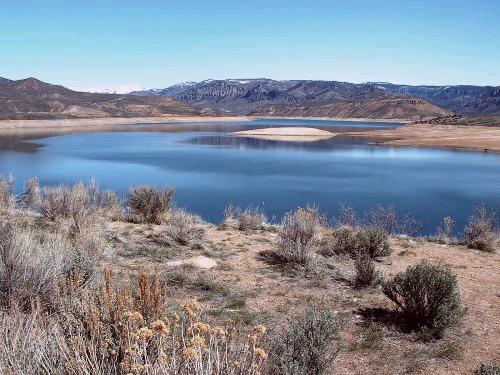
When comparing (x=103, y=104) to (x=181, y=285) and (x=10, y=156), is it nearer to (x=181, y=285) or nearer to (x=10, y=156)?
(x=10, y=156)

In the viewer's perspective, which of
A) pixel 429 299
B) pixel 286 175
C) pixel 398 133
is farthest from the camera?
pixel 398 133

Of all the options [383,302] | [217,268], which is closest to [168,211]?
[217,268]

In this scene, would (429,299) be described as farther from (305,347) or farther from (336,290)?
(305,347)

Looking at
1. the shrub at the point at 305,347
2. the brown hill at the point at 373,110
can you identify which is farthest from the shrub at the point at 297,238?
the brown hill at the point at 373,110

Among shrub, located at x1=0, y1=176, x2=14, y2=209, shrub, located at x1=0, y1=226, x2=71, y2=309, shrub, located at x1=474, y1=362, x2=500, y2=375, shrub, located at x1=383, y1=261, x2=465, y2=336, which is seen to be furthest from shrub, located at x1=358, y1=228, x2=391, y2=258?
shrub, located at x1=0, y1=176, x2=14, y2=209

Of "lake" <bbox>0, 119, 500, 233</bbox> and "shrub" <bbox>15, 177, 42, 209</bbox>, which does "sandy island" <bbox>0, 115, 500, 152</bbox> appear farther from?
"shrub" <bbox>15, 177, 42, 209</bbox>

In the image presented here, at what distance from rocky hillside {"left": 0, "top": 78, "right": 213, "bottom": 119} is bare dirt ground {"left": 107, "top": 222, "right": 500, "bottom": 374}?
86490 millimetres

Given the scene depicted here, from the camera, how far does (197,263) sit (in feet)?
23.6

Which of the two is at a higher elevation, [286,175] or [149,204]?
[149,204]

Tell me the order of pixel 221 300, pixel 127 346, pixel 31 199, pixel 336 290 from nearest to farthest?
pixel 127 346 < pixel 221 300 < pixel 336 290 < pixel 31 199

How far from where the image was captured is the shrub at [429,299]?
16.2 feet

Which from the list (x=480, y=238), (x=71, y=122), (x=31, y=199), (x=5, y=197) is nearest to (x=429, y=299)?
(x=480, y=238)

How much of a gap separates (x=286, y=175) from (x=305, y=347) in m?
23.0

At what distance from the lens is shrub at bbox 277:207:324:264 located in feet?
24.3
